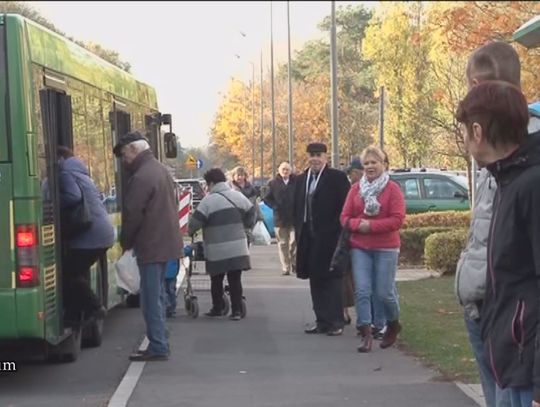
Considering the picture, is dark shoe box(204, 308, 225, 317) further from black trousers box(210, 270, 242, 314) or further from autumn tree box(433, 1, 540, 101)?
autumn tree box(433, 1, 540, 101)

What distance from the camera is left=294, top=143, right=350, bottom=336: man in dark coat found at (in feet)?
37.4

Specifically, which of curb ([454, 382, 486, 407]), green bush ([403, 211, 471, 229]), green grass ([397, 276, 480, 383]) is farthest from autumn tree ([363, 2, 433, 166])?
curb ([454, 382, 486, 407])

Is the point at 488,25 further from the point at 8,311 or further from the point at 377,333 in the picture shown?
the point at 8,311

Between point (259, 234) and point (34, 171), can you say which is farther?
point (259, 234)

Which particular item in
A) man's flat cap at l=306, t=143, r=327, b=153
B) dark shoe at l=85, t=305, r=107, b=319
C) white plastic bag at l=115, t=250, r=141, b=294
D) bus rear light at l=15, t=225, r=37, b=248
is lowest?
dark shoe at l=85, t=305, r=107, b=319

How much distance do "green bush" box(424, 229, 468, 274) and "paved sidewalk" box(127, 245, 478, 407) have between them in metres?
4.71

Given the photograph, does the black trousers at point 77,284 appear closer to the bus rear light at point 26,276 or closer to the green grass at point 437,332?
the bus rear light at point 26,276

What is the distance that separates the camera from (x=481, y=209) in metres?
4.54

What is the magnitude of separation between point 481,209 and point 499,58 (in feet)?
2.08

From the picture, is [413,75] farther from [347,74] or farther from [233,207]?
[347,74]

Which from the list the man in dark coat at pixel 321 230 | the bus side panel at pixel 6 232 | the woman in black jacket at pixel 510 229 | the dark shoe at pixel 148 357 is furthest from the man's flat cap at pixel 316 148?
the woman in black jacket at pixel 510 229

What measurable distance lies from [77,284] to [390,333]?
9.90 ft

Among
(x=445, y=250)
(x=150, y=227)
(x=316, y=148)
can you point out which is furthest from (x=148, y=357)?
(x=445, y=250)

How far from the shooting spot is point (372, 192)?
10.2m
